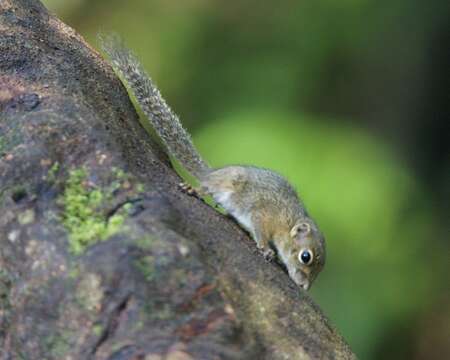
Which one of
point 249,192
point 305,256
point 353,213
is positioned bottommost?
point 305,256

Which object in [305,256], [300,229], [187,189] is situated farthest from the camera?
[300,229]

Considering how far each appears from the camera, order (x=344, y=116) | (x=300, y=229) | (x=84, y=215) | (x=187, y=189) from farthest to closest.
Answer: (x=344, y=116) → (x=300, y=229) → (x=187, y=189) → (x=84, y=215)

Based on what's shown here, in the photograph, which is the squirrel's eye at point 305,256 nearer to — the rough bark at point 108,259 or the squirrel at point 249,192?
the squirrel at point 249,192

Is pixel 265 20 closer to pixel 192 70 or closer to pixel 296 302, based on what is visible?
pixel 192 70

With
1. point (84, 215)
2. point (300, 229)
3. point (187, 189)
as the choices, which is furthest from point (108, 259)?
point (300, 229)

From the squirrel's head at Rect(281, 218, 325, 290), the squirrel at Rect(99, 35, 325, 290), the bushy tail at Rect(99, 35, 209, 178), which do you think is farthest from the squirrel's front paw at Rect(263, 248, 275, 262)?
the bushy tail at Rect(99, 35, 209, 178)

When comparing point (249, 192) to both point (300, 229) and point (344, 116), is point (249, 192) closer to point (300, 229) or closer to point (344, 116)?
point (300, 229)
